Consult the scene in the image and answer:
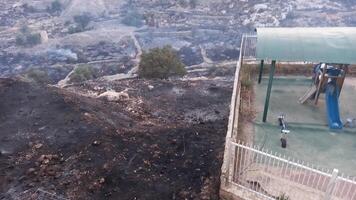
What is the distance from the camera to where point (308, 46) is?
6.80m

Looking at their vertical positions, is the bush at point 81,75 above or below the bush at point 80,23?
below

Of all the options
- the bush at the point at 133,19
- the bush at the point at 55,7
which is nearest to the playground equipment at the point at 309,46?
the bush at the point at 133,19

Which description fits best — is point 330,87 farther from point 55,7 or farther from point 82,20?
point 55,7

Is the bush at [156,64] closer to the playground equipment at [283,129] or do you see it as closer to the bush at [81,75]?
the playground equipment at [283,129]

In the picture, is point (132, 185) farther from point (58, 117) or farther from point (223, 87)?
point (223, 87)

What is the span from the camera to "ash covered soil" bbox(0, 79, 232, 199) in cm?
716

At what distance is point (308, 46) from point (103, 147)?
5131mm

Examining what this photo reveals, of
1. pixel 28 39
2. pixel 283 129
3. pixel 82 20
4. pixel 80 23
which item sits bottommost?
pixel 28 39

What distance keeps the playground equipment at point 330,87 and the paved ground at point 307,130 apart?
0.21m

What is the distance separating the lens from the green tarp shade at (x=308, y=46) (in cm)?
666

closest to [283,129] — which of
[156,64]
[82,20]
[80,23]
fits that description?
[156,64]

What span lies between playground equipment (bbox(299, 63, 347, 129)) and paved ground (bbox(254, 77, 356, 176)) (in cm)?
21

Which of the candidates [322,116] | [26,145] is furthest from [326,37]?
[26,145]

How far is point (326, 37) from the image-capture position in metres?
6.96
